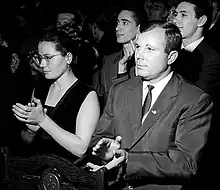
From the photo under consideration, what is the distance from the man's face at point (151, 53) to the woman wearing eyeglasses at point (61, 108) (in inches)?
19.6

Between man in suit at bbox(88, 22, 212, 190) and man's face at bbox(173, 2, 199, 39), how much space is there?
0.84m

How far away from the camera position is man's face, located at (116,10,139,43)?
3.31 m

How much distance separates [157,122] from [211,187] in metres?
1.04

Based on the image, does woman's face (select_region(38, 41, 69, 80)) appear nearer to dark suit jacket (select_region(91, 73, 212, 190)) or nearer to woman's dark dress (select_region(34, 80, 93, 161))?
woman's dark dress (select_region(34, 80, 93, 161))

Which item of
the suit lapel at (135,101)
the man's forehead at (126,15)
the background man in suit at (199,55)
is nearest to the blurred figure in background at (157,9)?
the man's forehead at (126,15)

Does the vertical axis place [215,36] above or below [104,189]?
above

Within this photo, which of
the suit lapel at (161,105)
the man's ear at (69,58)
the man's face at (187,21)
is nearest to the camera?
the suit lapel at (161,105)

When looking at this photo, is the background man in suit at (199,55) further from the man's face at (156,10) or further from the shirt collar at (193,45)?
the man's face at (156,10)

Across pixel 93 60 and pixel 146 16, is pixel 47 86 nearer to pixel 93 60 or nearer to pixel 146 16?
pixel 93 60

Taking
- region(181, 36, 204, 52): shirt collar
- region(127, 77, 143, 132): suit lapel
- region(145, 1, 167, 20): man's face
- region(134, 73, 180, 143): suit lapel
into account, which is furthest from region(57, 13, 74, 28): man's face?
region(134, 73, 180, 143): suit lapel

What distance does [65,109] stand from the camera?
2.57m

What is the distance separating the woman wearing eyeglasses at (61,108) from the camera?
2.43 metres

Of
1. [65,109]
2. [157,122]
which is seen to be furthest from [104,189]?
[65,109]

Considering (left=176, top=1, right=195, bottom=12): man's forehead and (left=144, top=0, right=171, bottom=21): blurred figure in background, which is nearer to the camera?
(left=176, top=1, right=195, bottom=12): man's forehead
